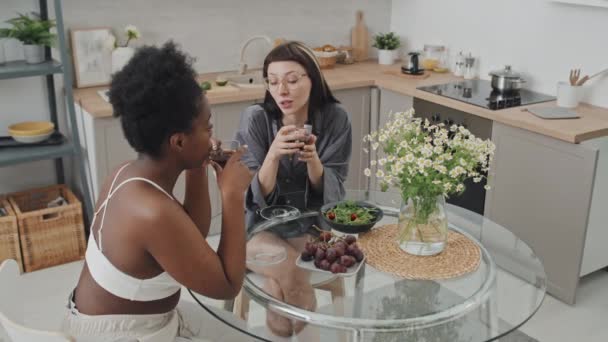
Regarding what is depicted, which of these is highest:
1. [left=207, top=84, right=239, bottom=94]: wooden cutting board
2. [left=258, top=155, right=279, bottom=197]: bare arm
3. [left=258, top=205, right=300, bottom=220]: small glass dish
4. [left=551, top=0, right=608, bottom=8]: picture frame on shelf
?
[left=551, top=0, right=608, bottom=8]: picture frame on shelf

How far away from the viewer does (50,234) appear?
340cm

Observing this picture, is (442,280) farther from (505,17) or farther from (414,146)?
(505,17)

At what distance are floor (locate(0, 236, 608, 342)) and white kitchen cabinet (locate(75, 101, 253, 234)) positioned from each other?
1.82 ft

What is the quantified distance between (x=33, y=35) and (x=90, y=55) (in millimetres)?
386

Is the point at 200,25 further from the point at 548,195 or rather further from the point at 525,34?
the point at 548,195

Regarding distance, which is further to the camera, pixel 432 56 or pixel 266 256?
pixel 432 56

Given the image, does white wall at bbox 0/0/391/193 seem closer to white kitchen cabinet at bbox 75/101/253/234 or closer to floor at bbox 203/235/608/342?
white kitchen cabinet at bbox 75/101/253/234

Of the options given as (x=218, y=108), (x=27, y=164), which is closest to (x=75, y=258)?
(x=27, y=164)

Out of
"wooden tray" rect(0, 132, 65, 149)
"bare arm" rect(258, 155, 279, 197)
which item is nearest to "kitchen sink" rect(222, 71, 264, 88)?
"wooden tray" rect(0, 132, 65, 149)

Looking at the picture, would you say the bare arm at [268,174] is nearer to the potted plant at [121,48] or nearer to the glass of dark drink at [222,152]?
the glass of dark drink at [222,152]

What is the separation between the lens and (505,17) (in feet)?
12.6

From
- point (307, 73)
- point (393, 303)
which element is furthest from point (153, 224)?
point (307, 73)

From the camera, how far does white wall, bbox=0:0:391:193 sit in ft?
11.8

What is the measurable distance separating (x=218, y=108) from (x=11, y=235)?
4.02ft
